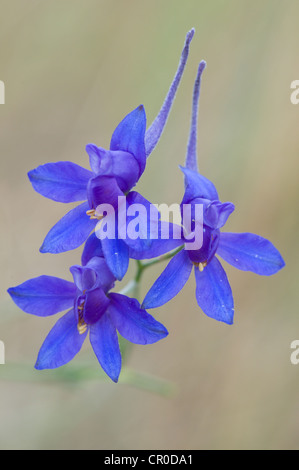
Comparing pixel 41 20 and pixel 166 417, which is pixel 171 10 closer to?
pixel 41 20

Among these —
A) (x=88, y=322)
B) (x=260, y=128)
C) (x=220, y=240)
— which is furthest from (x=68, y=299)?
(x=260, y=128)

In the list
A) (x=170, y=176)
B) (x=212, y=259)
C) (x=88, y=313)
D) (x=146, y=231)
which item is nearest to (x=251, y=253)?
(x=212, y=259)

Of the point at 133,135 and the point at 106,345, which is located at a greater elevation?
the point at 133,135

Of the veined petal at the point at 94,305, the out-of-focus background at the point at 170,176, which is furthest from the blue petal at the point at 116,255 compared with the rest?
the out-of-focus background at the point at 170,176

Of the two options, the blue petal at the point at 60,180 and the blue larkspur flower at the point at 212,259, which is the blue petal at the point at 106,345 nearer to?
the blue larkspur flower at the point at 212,259

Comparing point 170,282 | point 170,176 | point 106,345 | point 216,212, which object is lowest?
point 106,345

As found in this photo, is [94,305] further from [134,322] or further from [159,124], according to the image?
[159,124]

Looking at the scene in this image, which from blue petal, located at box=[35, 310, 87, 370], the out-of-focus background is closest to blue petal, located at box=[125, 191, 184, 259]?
blue petal, located at box=[35, 310, 87, 370]
